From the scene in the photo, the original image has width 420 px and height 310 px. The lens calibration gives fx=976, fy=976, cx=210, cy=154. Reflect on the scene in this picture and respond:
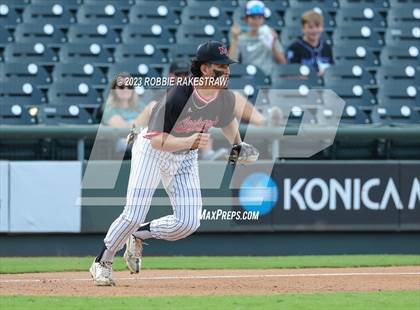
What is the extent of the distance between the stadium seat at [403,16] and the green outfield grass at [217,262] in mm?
5201

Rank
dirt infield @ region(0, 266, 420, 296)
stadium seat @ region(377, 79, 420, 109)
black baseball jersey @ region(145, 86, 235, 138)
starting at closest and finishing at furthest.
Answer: black baseball jersey @ region(145, 86, 235, 138) → dirt infield @ region(0, 266, 420, 296) → stadium seat @ region(377, 79, 420, 109)

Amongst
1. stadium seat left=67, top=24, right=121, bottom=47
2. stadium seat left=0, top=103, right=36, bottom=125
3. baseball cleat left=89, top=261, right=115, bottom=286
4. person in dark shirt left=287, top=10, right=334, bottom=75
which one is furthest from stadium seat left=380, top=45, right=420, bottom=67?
baseball cleat left=89, top=261, right=115, bottom=286

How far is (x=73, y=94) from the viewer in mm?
13375

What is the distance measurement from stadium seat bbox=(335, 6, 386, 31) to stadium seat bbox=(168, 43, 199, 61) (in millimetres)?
2762

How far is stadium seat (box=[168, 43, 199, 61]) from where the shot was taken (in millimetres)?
14086

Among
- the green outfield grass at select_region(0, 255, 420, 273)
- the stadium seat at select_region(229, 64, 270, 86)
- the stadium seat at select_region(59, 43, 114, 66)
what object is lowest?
the green outfield grass at select_region(0, 255, 420, 273)

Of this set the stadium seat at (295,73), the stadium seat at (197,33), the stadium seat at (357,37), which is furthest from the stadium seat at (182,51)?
the stadium seat at (357,37)

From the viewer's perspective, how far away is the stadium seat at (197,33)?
577 inches

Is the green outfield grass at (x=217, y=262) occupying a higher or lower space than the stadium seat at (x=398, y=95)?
lower

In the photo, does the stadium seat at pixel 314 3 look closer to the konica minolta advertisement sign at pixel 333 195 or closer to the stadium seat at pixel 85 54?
the stadium seat at pixel 85 54

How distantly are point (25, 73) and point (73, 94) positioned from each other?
2.62ft

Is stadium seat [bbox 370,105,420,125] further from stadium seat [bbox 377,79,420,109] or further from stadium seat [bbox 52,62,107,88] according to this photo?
stadium seat [bbox 52,62,107,88]

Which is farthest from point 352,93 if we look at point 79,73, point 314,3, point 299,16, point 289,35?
point 79,73

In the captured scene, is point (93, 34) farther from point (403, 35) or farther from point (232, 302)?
point (232, 302)
